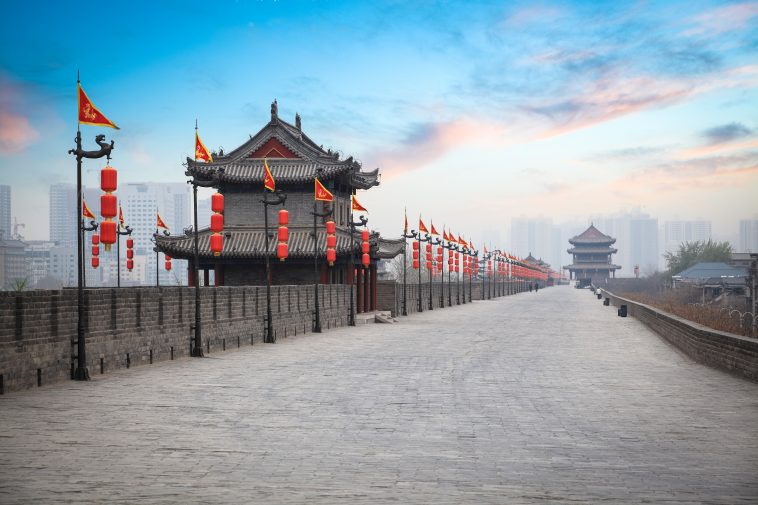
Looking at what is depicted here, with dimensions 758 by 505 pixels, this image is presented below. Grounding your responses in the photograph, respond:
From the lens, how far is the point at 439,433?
32.4ft

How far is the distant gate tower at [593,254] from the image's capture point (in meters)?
182

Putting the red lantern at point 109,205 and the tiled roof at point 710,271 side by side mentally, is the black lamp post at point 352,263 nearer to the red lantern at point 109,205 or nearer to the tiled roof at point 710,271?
the red lantern at point 109,205

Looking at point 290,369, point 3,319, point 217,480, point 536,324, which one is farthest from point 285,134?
point 217,480

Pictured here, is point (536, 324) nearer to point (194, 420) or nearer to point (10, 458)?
point (194, 420)

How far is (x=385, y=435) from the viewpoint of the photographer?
32.0 feet

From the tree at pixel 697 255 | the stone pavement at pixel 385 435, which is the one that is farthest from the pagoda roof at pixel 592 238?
the stone pavement at pixel 385 435

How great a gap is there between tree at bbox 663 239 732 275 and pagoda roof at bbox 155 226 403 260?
78.9 metres

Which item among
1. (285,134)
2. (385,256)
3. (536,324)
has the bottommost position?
(536,324)

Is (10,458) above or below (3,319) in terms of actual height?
below

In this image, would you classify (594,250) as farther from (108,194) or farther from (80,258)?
(80,258)

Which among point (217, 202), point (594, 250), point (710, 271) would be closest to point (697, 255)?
point (710, 271)

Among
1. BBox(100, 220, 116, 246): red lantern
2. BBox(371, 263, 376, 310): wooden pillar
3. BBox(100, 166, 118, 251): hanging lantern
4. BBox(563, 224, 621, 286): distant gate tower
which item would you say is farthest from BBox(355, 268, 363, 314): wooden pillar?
BBox(563, 224, 621, 286): distant gate tower

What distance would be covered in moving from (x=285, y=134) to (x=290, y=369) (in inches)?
1265

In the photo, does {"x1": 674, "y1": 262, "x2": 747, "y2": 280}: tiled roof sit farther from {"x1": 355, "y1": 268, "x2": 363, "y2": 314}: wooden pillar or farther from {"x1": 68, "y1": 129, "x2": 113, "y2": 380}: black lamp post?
{"x1": 68, "y1": 129, "x2": 113, "y2": 380}: black lamp post
